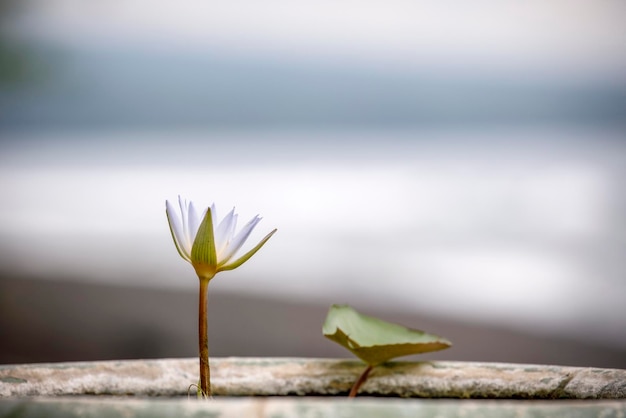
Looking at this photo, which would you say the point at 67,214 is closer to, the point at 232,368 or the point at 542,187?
the point at 542,187

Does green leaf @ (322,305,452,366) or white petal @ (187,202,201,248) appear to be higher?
white petal @ (187,202,201,248)

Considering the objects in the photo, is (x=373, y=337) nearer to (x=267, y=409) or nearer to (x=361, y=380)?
(x=361, y=380)

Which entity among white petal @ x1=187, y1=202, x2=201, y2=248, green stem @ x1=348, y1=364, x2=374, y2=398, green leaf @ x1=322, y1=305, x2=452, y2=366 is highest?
white petal @ x1=187, y1=202, x2=201, y2=248

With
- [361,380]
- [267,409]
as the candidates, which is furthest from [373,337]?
[267,409]

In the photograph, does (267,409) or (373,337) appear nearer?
(267,409)

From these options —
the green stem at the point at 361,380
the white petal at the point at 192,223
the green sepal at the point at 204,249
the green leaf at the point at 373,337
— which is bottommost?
the green stem at the point at 361,380
